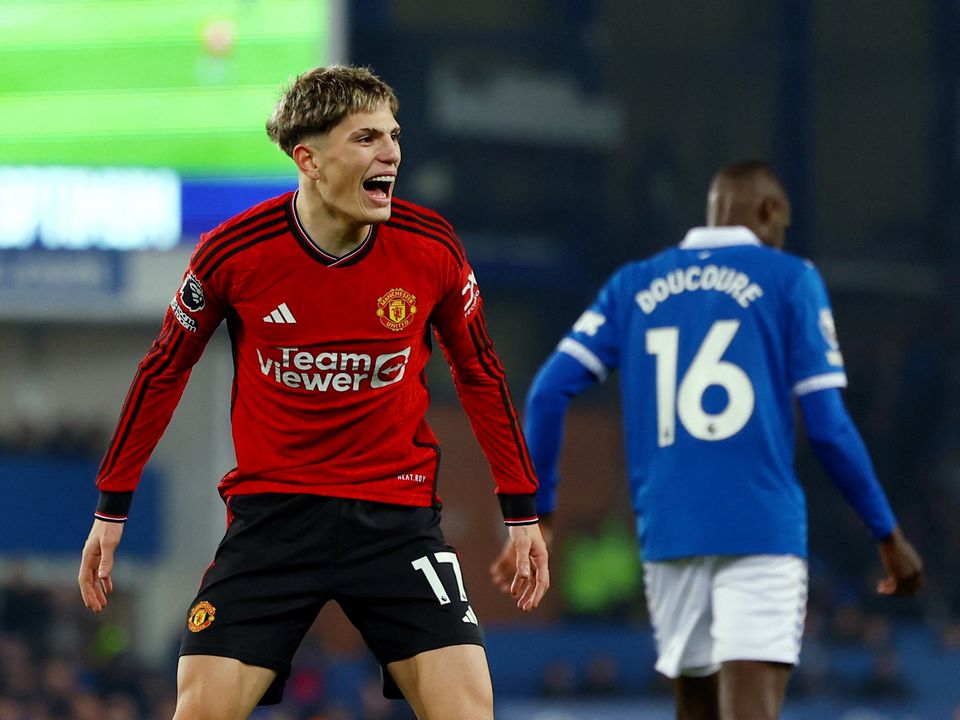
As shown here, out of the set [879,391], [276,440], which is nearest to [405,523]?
[276,440]

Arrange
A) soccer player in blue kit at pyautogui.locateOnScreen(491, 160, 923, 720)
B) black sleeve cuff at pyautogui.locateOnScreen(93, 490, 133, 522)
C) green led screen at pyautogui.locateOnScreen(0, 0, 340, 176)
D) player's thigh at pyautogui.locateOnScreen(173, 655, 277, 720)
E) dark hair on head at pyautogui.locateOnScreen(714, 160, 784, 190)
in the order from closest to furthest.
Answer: player's thigh at pyautogui.locateOnScreen(173, 655, 277, 720) < black sleeve cuff at pyautogui.locateOnScreen(93, 490, 133, 522) < soccer player in blue kit at pyautogui.locateOnScreen(491, 160, 923, 720) < dark hair on head at pyautogui.locateOnScreen(714, 160, 784, 190) < green led screen at pyautogui.locateOnScreen(0, 0, 340, 176)

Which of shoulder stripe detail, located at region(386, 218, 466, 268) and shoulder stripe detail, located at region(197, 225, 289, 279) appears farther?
shoulder stripe detail, located at region(386, 218, 466, 268)

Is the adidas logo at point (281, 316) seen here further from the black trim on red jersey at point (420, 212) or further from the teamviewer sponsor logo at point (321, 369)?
the black trim on red jersey at point (420, 212)

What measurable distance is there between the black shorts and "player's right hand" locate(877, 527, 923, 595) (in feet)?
4.45

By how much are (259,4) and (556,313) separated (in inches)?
163

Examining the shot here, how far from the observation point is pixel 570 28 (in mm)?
17703

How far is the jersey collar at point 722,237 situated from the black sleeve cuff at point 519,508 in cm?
111

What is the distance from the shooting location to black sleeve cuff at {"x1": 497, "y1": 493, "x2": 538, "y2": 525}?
370 cm

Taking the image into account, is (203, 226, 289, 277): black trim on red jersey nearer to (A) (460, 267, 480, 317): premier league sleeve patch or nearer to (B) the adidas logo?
(B) the adidas logo

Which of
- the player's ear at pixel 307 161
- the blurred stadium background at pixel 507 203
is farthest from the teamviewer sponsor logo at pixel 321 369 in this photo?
the blurred stadium background at pixel 507 203

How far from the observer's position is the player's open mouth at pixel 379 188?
343 centimetres

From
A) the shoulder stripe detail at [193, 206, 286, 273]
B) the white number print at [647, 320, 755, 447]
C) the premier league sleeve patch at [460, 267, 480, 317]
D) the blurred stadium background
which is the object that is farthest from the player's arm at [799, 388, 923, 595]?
the blurred stadium background

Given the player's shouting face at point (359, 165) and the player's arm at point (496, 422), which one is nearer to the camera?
the player's shouting face at point (359, 165)

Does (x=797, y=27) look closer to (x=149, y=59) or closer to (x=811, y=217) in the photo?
(x=811, y=217)
